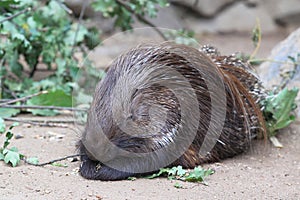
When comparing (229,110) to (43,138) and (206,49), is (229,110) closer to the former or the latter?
(206,49)

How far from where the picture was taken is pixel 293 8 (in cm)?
775

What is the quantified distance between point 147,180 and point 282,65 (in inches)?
71.2

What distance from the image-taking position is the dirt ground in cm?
243

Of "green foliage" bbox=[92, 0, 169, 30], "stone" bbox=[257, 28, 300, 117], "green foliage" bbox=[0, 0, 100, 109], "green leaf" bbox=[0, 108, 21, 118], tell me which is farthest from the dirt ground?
"green foliage" bbox=[92, 0, 169, 30]

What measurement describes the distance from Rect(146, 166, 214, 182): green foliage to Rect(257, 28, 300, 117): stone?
4.40 feet

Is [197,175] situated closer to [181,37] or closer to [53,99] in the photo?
[53,99]

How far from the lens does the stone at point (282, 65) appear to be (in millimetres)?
3955

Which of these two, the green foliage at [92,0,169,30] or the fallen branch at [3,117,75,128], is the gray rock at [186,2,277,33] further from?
the fallen branch at [3,117,75,128]

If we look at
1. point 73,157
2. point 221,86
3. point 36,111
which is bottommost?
point 36,111

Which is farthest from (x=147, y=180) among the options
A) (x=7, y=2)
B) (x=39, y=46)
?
(x=39, y=46)

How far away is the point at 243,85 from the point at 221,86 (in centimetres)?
26

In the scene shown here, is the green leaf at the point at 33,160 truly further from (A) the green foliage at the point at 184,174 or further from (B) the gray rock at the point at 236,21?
(B) the gray rock at the point at 236,21

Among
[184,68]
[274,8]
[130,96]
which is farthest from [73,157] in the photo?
[274,8]

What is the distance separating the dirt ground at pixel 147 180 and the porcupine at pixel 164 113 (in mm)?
97
